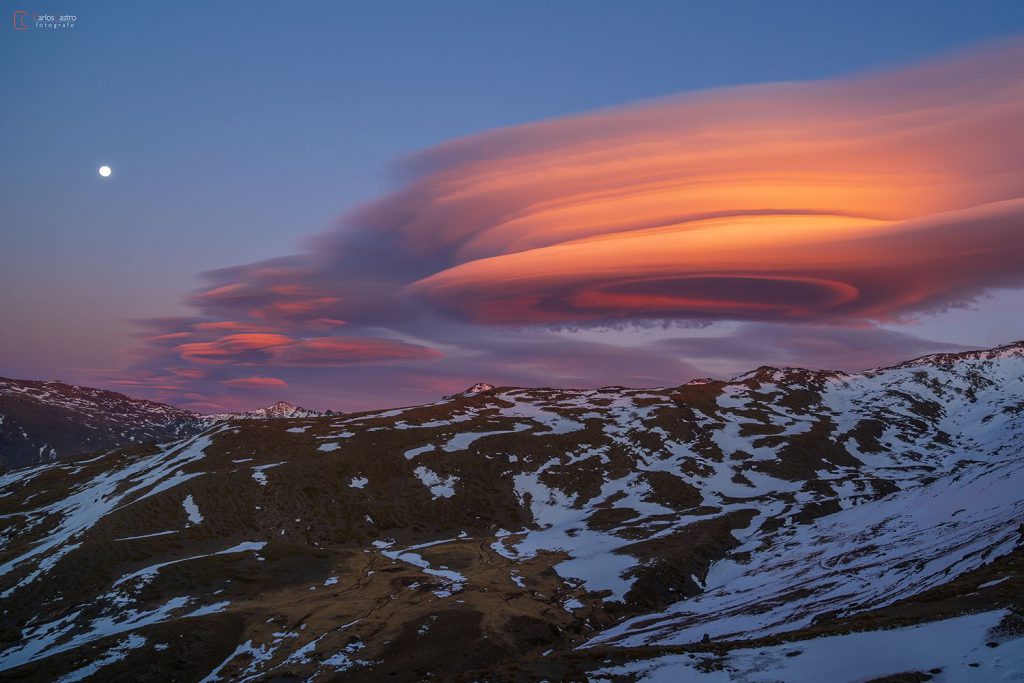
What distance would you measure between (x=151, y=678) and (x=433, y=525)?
82.1 m

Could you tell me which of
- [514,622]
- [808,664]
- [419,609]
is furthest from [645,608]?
[808,664]

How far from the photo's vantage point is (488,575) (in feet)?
445

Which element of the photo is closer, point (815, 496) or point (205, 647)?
point (205, 647)

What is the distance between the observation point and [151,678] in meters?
96.2

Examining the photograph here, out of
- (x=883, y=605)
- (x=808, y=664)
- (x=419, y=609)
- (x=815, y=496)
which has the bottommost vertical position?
(x=815, y=496)

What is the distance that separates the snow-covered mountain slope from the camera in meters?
59.3

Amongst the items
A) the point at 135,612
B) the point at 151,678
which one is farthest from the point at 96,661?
the point at 135,612

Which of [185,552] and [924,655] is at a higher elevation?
[924,655]

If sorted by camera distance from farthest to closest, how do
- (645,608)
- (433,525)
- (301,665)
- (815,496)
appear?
(815,496), (433,525), (645,608), (301,665)

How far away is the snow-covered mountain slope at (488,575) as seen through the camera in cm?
5934

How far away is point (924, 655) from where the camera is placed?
4669 centimetres

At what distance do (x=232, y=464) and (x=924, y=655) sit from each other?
574 ft

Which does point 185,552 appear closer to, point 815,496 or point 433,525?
point 433,525

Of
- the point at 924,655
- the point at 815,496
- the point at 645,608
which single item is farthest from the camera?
the point at 815,496
